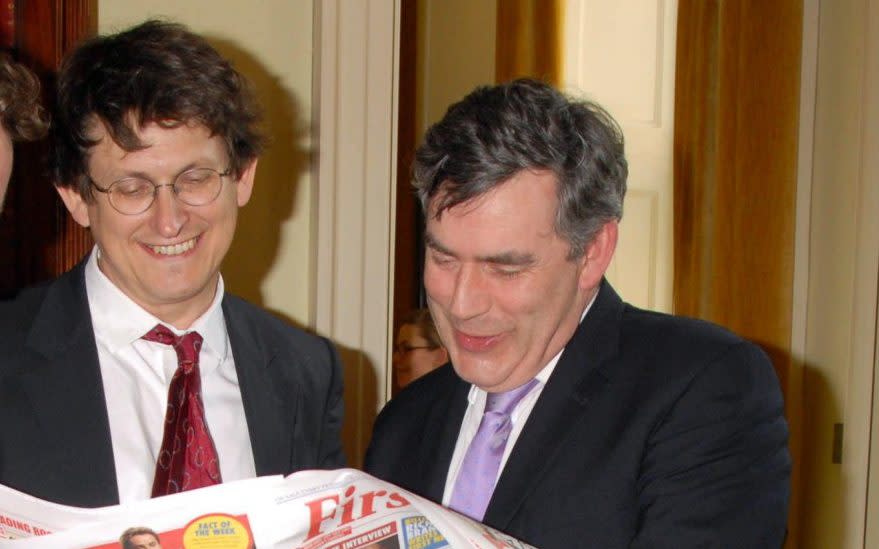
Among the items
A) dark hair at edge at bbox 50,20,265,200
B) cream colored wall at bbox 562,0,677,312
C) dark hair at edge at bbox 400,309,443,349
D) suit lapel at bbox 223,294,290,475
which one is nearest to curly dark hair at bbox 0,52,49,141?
dark hair at edge at bbox 50,20,265,200

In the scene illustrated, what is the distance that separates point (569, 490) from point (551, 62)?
2.49 meters

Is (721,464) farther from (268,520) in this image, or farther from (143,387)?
(143,387)

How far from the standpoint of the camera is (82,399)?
5.16 ft

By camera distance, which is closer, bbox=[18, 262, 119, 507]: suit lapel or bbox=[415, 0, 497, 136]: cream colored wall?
bbox=[18, 262, 119, 507]: suit lapel

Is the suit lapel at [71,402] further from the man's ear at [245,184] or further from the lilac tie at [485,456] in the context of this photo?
the lilac tie at [485,456]

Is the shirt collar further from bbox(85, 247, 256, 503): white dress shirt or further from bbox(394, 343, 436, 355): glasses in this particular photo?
bbox(394, 343, 436, 355): glasses

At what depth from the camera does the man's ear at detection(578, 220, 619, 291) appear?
1.58 meters

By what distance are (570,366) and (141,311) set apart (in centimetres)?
64

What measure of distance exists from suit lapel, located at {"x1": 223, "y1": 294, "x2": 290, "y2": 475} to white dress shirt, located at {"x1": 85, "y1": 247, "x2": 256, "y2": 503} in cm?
2

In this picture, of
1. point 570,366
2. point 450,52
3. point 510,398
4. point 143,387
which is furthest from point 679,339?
point 450,52

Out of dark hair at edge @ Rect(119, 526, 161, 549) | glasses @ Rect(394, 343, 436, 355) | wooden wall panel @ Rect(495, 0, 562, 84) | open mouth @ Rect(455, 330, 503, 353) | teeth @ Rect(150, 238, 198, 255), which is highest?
wooden wall panel @ Rect(495, 0, 562, 84)

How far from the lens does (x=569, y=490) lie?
147cm

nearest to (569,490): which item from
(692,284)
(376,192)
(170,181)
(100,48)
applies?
(170,181)

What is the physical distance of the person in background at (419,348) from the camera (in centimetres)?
347
